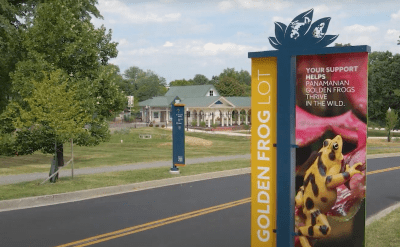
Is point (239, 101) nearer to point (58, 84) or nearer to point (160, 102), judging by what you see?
point (160, 102)

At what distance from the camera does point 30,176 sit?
65.7 ft

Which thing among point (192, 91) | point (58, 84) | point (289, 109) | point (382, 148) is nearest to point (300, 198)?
point (289, 109)

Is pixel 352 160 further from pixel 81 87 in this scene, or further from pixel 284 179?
pixel 81 87

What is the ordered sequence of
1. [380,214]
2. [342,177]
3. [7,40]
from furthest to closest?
1. [7,40]
2. [380,214]
3. [342,177]

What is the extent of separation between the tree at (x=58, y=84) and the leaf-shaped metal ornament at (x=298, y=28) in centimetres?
1262

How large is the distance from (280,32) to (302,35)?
249mm

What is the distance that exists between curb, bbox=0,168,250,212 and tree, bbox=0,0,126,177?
2.58 m

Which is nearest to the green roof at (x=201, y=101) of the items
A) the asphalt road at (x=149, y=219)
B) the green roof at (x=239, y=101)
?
the green roof at (x=239, y=101)

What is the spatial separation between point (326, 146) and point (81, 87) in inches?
625

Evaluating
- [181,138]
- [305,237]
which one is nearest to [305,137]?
[305,237]

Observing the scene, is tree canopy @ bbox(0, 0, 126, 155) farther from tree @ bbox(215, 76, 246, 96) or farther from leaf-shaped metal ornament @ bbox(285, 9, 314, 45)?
tree @ bbox(215, 76, 246, 96)

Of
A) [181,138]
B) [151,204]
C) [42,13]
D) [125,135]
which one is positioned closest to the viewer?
[151,204]

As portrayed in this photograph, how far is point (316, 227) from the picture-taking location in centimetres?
531

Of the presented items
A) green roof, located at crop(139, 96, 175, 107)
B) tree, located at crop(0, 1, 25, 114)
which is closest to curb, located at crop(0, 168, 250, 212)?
tree, located at crop(0, 1, 25, 114)
